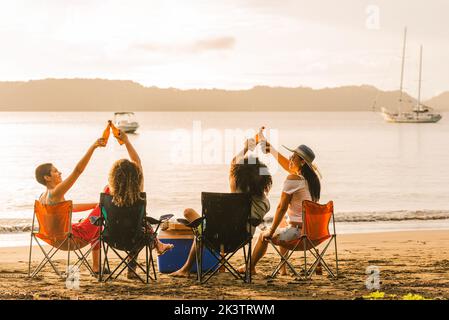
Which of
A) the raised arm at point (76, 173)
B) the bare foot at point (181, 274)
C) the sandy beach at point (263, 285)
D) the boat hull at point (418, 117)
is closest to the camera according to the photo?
the sandy beach at point (263, 285)

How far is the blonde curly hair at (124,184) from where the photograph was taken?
→ 5.61 meters

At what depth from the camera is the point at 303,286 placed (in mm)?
5797

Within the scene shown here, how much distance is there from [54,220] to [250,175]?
1.62 metres

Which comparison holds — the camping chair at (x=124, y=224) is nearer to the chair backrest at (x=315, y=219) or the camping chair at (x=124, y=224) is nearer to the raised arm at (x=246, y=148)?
the raised arm at (x=246, y=148)

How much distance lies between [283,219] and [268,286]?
666mm

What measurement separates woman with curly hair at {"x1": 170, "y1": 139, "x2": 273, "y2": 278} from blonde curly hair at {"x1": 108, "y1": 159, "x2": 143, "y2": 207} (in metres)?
0.56

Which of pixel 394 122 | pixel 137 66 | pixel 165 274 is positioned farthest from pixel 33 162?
pixel 394 122

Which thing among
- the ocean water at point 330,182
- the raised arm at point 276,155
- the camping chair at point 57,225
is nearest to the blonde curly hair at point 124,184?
the camping chair at point 57,225

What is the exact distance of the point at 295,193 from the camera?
19.6 feet

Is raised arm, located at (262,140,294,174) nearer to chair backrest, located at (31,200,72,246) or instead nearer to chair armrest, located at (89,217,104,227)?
chair armrest, located at (89,217,104,227)

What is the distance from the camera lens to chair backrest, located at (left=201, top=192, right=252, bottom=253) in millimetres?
5695

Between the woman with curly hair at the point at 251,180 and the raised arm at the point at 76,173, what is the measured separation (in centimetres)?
92

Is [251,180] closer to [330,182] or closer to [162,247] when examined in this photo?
[162,247]
